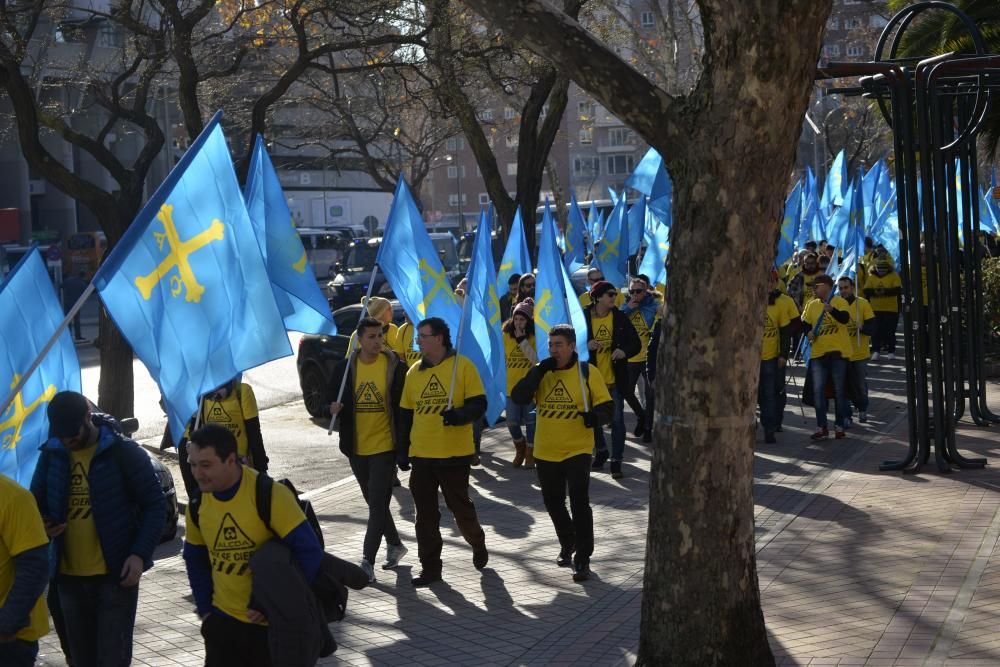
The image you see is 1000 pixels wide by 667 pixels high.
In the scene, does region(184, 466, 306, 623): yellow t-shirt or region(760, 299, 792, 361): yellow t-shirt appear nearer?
region(184, 466, 306, 623): yellow t-shirt

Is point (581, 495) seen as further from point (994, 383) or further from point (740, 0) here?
point (994, 383)

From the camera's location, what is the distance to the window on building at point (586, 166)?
342ft

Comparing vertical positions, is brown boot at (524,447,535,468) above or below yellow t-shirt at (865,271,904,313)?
below

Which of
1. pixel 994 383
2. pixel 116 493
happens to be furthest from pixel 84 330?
pixel 116 493

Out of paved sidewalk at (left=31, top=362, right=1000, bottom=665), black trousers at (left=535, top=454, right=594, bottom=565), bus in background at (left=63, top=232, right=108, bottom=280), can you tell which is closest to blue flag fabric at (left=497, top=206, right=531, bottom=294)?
paved sidewalk at (left=31, top=362, right=1000, bottom=665)

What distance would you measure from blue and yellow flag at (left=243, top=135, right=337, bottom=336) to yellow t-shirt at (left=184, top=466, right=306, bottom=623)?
3.89 meters

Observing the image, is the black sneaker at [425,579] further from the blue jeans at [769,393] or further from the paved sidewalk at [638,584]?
the blue jeans at [769,393]

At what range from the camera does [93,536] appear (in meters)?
5.76

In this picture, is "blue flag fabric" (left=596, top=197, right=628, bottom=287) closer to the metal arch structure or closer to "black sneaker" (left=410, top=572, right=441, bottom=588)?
the metal arch structure

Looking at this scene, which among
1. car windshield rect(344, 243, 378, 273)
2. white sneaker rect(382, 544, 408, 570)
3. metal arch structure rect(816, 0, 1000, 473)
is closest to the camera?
white sneaker rect(382, 544, 408, 570)

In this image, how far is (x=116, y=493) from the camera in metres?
5.81

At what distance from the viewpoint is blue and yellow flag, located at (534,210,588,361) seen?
35.6 feet

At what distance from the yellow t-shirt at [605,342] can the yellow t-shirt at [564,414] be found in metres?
3.64

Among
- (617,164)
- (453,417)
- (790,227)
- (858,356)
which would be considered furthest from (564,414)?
(617,164)
